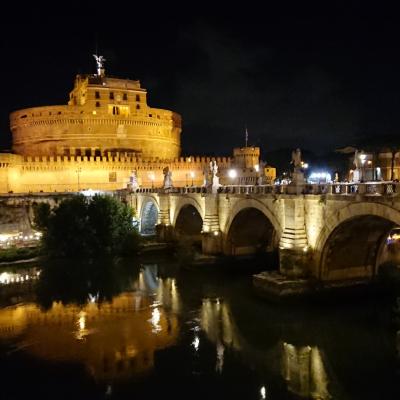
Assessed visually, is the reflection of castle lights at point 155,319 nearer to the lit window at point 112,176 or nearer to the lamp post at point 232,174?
the lit window at point 112,176

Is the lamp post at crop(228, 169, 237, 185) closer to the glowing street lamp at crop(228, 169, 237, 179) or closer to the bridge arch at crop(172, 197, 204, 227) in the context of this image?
the glowing street lamp at crop(228, 169, 237, 179)

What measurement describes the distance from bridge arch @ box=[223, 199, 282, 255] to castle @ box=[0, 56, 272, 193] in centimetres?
2474

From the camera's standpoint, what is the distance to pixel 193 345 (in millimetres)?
14414

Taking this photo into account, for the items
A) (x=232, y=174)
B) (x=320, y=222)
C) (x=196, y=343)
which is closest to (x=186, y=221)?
(x=320, y=222)

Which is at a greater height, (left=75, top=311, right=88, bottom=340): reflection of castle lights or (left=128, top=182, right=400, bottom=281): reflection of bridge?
(left=128, top=182, right=400, bottom=281): reflection of bridge

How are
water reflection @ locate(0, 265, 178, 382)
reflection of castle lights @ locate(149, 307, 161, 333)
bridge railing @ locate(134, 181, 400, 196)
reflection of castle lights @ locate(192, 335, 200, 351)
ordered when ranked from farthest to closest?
reflection of castle lights @ locate(149, 307, 161, 333) < bridge railing @ locate(134, 181, 400, 196) < reflection of castle lights @ locate(192, 335, 200, 351) < water reflection @ locate(0, 265, 178, 382)

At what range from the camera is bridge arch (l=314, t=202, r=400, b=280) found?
1608cm

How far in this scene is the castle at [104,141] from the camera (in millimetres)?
48906

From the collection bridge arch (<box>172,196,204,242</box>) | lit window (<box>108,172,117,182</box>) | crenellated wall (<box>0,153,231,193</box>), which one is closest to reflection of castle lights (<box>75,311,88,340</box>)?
bridge arch (<box>172,196,204,242</box>)

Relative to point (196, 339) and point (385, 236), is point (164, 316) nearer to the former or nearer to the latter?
point (196, 339)

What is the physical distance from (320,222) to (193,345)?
254 inches

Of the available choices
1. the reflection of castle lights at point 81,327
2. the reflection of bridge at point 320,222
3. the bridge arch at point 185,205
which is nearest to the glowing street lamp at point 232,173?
the bridge arch at point 185,205

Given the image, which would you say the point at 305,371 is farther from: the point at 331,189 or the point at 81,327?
the point at 81,327

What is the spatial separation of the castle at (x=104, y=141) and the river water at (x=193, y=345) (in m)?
28.6
